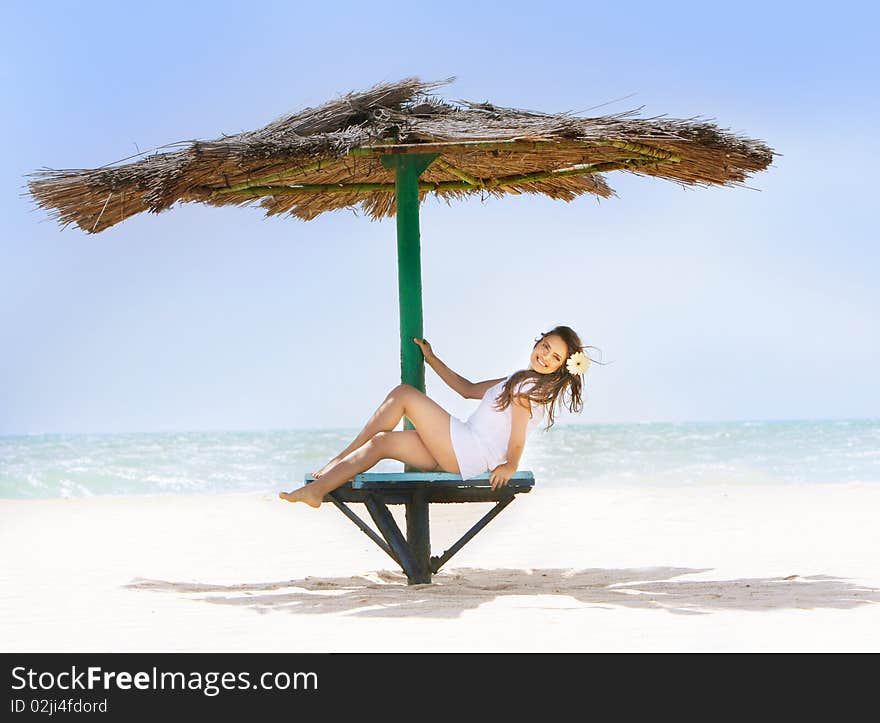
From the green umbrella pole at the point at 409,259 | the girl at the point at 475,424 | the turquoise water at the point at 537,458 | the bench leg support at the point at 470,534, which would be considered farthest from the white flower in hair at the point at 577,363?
the turquoise water at the point at 537,458

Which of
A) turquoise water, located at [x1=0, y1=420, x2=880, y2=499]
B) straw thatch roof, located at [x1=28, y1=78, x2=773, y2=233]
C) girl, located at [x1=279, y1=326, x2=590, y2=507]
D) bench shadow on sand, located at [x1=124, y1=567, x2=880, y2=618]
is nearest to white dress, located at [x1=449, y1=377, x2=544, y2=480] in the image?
girl, located at [x1=279, y1=326, x2=590, y2=507]

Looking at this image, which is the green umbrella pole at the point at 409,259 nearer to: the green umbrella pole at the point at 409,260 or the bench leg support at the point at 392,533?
the green umbrella pole at the point at 409,260

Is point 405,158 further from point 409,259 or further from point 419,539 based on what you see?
point 419,539

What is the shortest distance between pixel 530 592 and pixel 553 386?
1.06 m

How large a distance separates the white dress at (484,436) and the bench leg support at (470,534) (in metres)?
0.19

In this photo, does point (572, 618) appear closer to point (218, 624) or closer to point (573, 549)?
point (218, 624)

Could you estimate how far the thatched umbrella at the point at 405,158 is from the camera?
5.51 meters

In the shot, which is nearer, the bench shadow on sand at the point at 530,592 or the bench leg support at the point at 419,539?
the bench shadow on sand at the point at 530,592

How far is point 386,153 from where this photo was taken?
587 cm

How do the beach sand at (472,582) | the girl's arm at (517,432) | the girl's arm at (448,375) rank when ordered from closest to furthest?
the beach sand at (472,582) → the girl's arm at (517,432) → the girl's arm at (448,375)

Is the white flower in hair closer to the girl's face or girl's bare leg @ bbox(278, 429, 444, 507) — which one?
the girl's face

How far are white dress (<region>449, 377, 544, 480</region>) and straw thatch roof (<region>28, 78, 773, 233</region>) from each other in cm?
124

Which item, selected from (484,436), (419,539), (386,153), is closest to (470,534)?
(419,539)

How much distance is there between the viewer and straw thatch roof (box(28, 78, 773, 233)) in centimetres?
550
